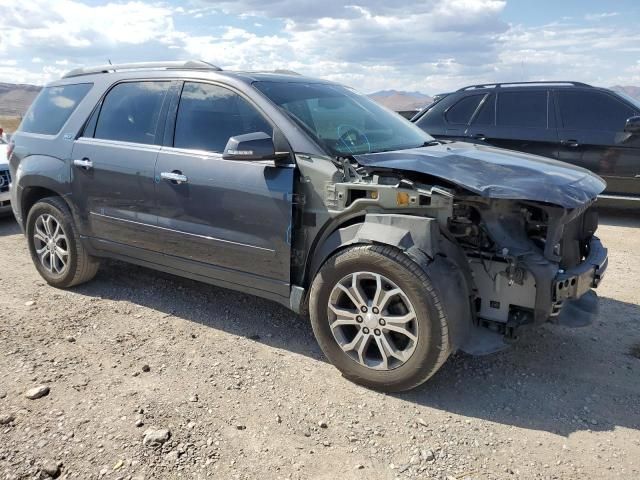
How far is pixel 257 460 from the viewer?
2654mm

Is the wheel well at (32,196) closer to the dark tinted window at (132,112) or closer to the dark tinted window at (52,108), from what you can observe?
the dark tinted window at (52,108)

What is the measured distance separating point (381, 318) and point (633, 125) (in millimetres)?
5689

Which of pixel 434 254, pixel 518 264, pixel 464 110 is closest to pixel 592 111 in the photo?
pixel 464 110

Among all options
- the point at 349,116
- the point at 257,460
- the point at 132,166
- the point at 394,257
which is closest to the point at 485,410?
the point at 394,257

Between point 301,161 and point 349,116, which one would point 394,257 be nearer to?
point 301,161

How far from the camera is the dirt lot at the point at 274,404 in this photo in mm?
2639

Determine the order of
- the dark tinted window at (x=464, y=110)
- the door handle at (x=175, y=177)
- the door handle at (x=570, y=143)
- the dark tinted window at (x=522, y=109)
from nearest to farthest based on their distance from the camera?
the door handle at (x=175, y=177) < the door handle at (x=570, y=143) < the dark tinted window at (x=522, y=109) < the dark tinted window at (x=464, y=110)

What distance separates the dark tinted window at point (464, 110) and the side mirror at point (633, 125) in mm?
1926

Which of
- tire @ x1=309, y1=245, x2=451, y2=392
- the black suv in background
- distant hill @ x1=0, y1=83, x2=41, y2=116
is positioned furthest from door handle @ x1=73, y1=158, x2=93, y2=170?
distant hill @ x1=0, y1=83, x2=41, y2=116

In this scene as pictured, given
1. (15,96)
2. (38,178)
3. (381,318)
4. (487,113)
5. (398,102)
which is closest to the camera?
(381,318)

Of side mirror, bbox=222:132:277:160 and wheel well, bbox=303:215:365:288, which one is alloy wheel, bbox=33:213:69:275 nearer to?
side mirror, bbox=222:132:277:160

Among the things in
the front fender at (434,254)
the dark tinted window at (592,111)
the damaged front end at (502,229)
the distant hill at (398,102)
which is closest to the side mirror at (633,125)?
the dark tinted window at (592,111)

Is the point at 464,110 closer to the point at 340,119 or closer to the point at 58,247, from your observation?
the point at 340,119

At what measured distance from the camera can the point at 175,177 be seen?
3.89m
